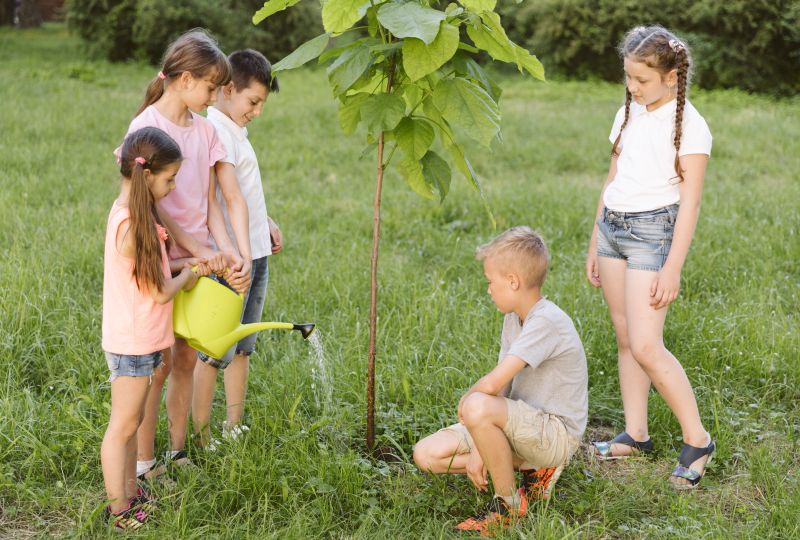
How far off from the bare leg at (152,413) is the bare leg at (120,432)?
181mm

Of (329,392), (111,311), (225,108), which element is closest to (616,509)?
(329,392)

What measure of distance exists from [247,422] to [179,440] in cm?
30

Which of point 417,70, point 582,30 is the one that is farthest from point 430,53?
point 582,30

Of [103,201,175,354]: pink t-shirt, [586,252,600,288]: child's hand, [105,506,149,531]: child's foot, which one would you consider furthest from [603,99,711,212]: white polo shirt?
[105,506,149,531]: child's foot

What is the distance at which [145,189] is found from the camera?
7.89ft

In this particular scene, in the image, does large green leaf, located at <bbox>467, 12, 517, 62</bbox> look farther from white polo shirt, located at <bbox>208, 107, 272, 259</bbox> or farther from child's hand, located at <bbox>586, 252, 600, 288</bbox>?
child's hand, located at <bbox>586, 252, 600, 288</bbox>

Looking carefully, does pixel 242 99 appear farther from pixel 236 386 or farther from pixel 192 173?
pixel 236 386

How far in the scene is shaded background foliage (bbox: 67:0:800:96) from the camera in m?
14.6

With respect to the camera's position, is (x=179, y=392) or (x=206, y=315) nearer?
(x=206, y=315)

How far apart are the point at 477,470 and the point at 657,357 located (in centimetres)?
79

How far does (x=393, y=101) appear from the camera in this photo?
2480 millimetres

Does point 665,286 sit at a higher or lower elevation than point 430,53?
lower

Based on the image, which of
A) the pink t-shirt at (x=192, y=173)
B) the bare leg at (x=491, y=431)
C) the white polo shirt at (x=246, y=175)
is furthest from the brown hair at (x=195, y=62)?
the bare leg at (x=491, y=431)

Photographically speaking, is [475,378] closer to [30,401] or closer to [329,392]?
[329,392]
